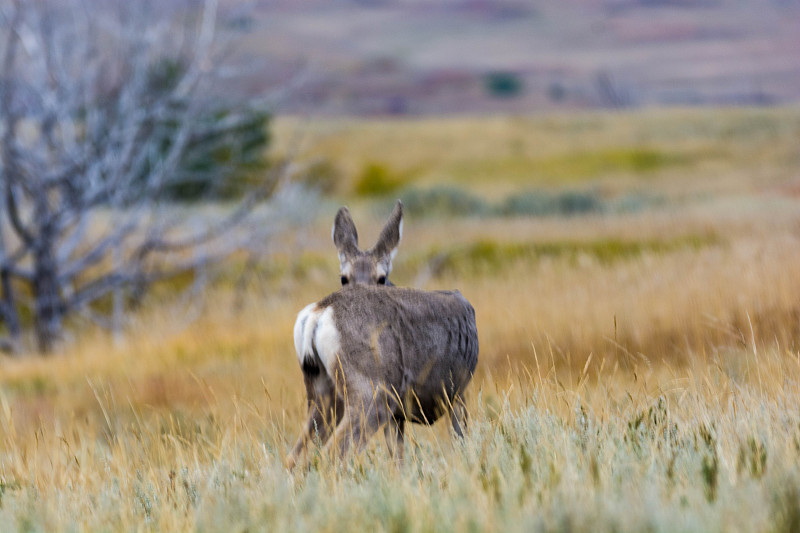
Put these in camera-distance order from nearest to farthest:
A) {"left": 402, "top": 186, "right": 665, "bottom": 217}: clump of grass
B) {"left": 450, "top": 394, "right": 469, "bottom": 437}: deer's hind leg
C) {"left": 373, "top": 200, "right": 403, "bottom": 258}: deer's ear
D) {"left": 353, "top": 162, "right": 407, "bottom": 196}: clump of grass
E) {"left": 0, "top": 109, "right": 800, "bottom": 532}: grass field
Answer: {"left": 0, "top": 109, "right": 800, "bottom": 532}: grass field → {"left": 450, "top": 394, "right": 469, "bottom": 437}: deer's hind leg → {"left": 373, "top": 200, "right": 403, "bottom": 258}: deer's ear → {"left": 402, "top": 186, "right": 665, "bottom": 217}: clump of grass → {"left": 353, "top": 162, "right": 407, "bottom": 196}: clump of grass

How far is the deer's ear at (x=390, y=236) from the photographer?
419 cm

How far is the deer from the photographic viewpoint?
11.9 feet

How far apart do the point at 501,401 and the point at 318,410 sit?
1.39 m

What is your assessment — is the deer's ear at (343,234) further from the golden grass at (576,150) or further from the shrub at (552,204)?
the golden grass at (576,150)

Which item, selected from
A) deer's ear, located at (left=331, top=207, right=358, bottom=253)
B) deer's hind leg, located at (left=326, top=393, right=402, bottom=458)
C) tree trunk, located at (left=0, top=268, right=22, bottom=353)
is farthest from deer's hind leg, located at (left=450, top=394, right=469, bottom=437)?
tree trunk, located at (left=0, top=268, right=22, bottom=353)

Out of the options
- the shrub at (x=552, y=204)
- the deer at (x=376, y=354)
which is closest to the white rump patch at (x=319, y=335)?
the deer at (x=376, y=354)

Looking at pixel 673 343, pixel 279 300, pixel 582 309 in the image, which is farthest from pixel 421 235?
pixel 673 343

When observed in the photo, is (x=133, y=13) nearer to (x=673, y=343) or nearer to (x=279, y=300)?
(x=279, y=300)

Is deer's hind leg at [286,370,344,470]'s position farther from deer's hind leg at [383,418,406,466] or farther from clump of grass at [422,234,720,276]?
clump of grass at [422,234,720,276]

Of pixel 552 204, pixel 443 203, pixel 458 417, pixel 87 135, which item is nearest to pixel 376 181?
pixel 443 203

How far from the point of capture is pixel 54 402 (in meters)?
8.00

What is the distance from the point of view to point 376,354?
12.0ft

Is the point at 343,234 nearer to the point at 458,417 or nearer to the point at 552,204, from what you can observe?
the point at 458,417

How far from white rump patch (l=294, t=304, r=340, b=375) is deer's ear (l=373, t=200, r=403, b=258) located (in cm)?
59
